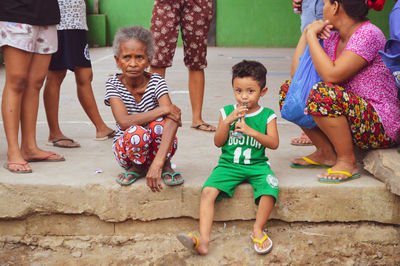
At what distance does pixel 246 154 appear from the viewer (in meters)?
2.95

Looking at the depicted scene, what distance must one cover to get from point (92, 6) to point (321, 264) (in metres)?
13.1

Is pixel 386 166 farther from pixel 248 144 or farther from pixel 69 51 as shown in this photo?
pixel 69 51

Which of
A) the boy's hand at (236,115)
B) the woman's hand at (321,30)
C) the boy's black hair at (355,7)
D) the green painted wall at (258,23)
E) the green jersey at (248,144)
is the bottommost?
the green painted wall at (258,23)

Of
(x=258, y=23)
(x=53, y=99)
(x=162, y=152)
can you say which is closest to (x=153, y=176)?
(x=162, y=152)

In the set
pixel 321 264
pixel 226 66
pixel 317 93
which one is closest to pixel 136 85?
pixel 317 93

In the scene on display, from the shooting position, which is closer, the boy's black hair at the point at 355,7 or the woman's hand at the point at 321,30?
the boy's black hair at the point at 355,7

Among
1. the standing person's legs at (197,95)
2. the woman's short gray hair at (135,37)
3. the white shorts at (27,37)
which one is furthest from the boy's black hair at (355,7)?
the white shorts at (27,37)

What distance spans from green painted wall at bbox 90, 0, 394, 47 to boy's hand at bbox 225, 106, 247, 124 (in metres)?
12.1

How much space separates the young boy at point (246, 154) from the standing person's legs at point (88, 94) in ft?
4.69

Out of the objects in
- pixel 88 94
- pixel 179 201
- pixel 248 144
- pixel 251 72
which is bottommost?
pixel 179 201

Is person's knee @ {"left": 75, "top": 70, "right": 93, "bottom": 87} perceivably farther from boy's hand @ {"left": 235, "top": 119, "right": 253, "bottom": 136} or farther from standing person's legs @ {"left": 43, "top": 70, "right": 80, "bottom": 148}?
boy's hand @ {"left": 235, "top": 119, "right": 253, "bottom": 136}

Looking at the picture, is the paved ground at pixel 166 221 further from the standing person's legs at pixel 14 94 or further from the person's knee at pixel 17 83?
the person's knee at pixel 17 83

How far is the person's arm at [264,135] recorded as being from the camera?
2.83 metres

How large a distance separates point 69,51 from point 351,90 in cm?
202
